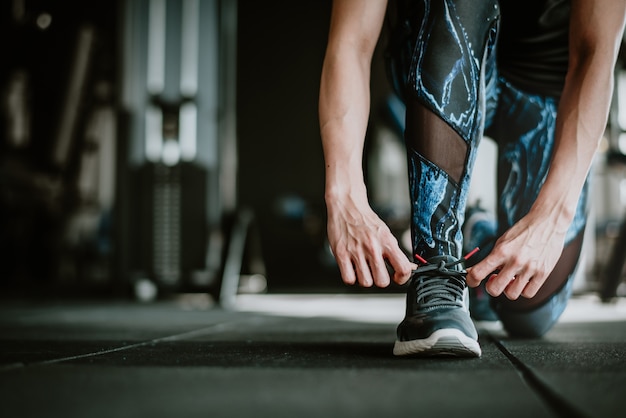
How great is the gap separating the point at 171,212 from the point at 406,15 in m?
2.85

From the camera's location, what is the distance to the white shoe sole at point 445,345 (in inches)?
35.9

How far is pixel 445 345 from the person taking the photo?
0.91 metres

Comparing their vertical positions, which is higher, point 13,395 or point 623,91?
point 623,91

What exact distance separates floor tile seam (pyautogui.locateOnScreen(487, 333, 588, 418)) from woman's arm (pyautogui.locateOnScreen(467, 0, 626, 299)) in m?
0.13

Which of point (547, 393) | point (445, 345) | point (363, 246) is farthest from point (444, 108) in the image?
point (547, 393)

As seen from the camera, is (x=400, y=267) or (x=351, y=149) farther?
(x=351, y=149)

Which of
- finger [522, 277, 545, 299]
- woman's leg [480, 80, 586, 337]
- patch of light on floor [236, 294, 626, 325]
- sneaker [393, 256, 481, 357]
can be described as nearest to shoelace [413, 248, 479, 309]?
sneaker [393, 256, 481, 357]

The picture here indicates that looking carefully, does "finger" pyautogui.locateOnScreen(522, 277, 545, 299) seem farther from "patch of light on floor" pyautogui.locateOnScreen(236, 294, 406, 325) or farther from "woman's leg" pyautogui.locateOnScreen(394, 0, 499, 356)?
"patch of light on floor" pyautogui.locateOnScreen(236, 294, 406, 325)

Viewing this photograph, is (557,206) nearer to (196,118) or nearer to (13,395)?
(13,395)

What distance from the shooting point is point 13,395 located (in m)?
0.64

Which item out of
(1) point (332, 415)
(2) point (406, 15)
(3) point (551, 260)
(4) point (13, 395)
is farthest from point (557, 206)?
(4) point (13, 395)

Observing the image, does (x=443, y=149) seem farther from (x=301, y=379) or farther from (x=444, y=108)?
(x=301, y=379)

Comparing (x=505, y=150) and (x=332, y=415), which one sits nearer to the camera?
(x=332, y=415)

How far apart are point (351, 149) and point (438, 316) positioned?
298 mm
